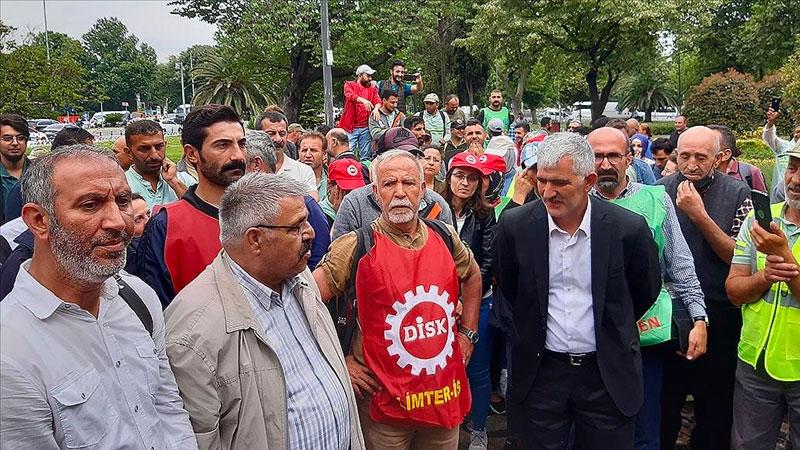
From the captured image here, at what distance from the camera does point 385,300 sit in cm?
311

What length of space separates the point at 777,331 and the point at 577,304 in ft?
3.68

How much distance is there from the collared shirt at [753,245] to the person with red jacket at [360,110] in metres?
7.01

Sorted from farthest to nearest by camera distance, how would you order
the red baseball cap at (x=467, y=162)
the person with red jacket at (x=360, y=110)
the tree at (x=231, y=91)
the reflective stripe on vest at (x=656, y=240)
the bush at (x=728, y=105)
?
the tree at (x=231, y=91), the bush at (x=728, y=105), the person with red jacket at (x=360, y=110), the red baseball cap at (x=467, y=162), the reflective stripe on vest at (x=656, y=240)

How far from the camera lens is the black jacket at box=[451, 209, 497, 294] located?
440 cm

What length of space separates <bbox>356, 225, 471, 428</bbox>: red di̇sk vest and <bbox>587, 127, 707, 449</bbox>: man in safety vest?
121 centimetres

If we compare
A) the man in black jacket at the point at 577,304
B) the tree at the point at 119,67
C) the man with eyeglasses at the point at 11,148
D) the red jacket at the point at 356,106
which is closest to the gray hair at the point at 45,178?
the man in black jacket at the point at 577,304

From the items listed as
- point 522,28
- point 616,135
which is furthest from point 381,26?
point 616,135

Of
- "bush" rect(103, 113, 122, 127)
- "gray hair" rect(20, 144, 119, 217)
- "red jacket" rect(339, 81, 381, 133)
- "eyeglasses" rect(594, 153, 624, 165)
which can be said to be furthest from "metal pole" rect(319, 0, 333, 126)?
"bush" rect(103, 113, 122, 127)

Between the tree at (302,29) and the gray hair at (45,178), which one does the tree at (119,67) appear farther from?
the gray hair at (45,178)

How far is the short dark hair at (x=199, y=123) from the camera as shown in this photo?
2.98 m

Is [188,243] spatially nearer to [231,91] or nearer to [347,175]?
[347,175]

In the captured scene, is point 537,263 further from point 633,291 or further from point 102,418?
point 102,418

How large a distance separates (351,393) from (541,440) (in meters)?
1.34

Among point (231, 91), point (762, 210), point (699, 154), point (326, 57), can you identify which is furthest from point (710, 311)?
point (231, 91)
